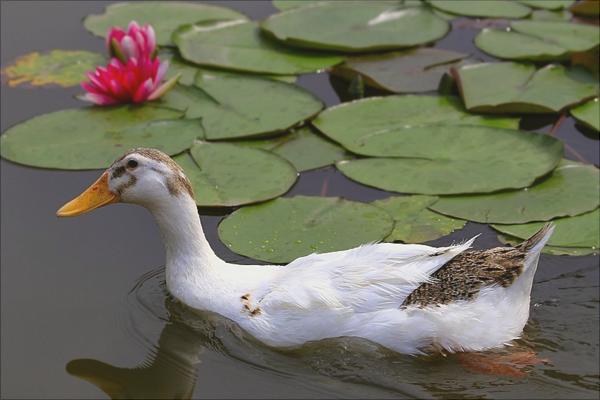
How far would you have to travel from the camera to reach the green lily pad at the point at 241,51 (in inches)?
294

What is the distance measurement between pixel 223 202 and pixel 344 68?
5.99 ft

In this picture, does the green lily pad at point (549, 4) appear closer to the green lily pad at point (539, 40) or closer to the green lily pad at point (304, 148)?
the green lily pad at point (539, 40)

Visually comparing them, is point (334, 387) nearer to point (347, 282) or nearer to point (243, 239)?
point (347, 282)

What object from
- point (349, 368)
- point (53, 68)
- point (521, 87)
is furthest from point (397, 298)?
point (53, 68)

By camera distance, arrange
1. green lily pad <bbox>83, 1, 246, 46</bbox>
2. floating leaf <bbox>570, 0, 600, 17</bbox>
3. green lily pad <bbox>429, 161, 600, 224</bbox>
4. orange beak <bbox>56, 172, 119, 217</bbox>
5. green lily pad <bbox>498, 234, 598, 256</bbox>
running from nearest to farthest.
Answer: orange beak <bbox>56, 172, 119, 217</bbox> → green lily pad <bbox>498, 234, 598, 256</bbox> → green lily pad <bbox>429, 161, 600, 224</bbox> → green lily pad <bbox>83, 1, 246, 46</bbox> → floating leaf <bbox>570, 0, 600, 17</bbox>

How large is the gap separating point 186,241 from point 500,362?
1.59 m

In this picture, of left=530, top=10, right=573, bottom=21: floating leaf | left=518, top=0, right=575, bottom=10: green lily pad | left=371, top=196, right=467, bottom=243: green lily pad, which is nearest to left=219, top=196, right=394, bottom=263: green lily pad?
left=371, top=196, right=467, bottom=243: green lily pad

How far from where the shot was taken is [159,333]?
5.32 m

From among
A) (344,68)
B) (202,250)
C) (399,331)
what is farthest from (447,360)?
(344,68)

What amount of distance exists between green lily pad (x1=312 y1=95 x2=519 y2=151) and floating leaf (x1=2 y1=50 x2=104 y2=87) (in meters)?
1.80

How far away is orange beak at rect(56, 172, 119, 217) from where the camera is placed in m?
5.41

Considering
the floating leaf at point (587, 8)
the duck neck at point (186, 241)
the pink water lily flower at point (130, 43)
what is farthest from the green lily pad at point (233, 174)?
the floating leaf at point (587, 8)

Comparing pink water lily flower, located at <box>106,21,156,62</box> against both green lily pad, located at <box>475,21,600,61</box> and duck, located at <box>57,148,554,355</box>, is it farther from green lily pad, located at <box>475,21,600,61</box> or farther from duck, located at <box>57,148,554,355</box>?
duck, located at <box>57,148,554,355</box>

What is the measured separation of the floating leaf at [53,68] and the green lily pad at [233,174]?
4.77 feet
